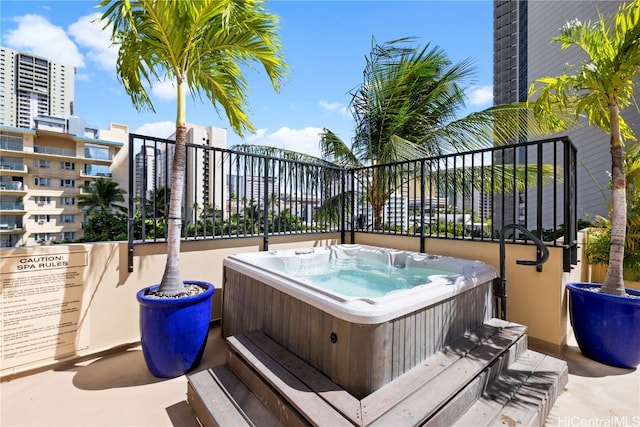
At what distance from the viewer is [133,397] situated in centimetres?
180

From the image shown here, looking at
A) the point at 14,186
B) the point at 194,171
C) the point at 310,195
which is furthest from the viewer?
the point at 14,186

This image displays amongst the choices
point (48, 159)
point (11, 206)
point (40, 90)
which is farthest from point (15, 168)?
point (40, 90)

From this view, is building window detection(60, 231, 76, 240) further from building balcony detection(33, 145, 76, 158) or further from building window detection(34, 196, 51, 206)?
building balcony detection(33, 145, 76, 158)

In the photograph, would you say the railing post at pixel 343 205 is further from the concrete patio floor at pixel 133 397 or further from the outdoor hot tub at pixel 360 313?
the concrete patio floor at pixel 133 397

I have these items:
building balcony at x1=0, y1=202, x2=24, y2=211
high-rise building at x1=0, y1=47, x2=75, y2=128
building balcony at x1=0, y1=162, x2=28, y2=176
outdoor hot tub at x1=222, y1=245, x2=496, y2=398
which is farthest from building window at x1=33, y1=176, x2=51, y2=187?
outdoor hot tub at x1=222, y1=245, x2=496, y2=398

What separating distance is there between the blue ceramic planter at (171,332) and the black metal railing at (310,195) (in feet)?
2.68

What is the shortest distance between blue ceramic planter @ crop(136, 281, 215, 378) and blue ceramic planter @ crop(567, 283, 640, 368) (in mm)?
3114

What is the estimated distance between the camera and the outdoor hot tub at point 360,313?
138 centimetres

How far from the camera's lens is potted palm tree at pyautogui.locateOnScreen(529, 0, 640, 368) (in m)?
2.07

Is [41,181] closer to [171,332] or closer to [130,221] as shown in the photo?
[130,221]

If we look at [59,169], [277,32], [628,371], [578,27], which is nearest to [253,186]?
[277,32]

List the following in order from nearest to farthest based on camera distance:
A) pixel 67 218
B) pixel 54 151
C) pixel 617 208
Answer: pixel 617 208
pixel 54 151
pixel 67 218

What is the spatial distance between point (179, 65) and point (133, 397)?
2413mm

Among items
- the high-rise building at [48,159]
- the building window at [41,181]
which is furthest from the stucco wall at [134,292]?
the building window at [41,181]
